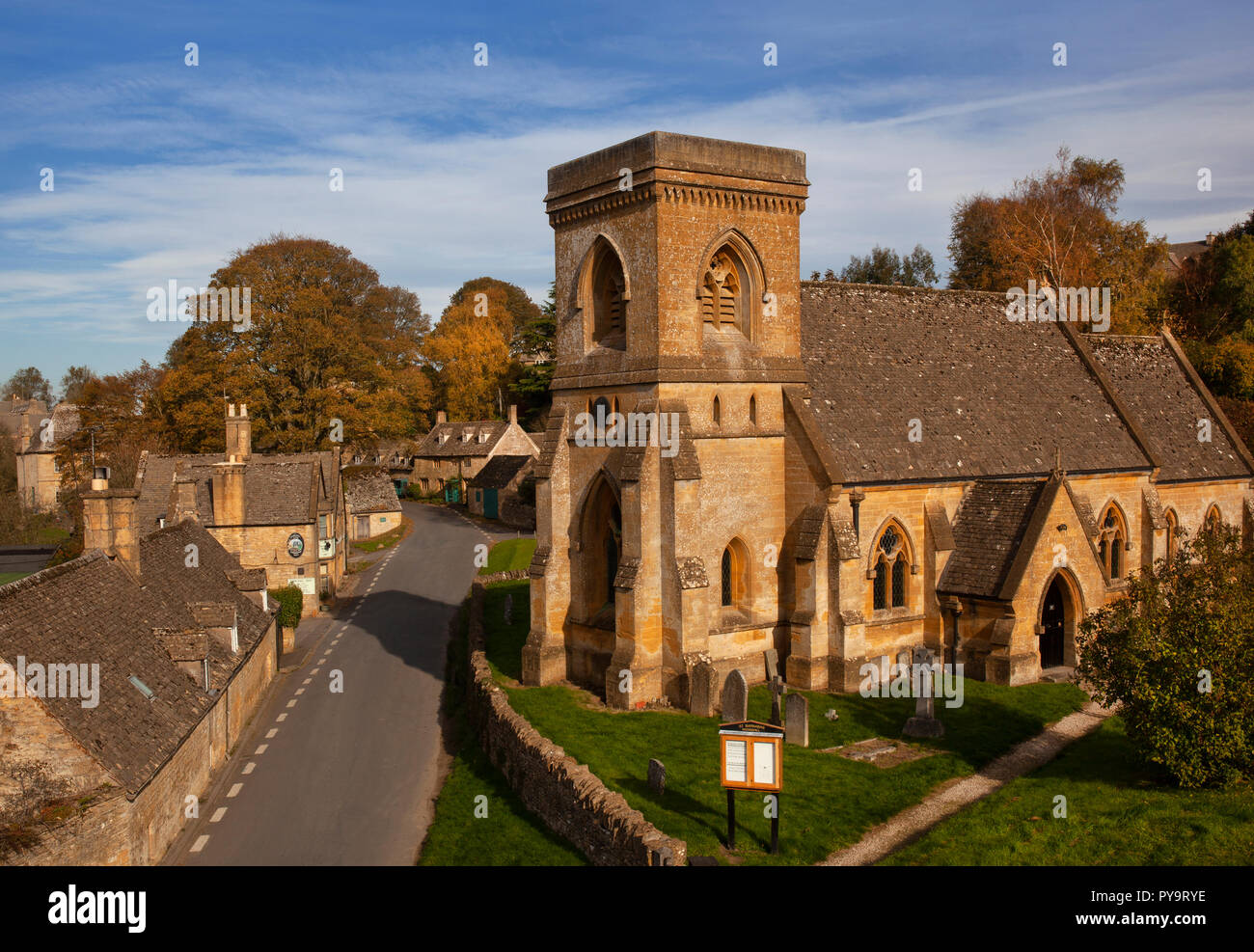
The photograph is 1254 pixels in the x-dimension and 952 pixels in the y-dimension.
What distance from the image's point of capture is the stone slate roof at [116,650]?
57.1 ft

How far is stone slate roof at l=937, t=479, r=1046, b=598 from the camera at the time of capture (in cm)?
2755

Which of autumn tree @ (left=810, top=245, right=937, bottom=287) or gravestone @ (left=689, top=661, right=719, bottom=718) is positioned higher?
autumn tree @ (left=810, top=245, right=937, bottom=287)

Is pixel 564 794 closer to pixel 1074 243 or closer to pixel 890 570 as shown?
pixel 890 570

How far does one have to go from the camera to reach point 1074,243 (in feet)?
178

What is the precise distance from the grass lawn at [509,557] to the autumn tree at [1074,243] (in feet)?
98.3

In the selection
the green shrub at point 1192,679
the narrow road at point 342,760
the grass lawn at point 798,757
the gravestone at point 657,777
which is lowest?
the narrow road at point 342,760

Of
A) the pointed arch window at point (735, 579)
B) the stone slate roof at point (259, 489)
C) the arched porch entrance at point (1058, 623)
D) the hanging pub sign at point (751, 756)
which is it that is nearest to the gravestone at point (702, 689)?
the pointed arch window at point (735, 579)

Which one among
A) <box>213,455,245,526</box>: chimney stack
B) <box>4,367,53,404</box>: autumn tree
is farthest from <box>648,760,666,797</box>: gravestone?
<box>4,367,53,404</box>: autumn tree

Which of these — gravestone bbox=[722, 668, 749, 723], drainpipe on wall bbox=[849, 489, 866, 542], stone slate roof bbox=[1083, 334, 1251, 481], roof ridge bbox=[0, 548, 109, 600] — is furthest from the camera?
stone slate roof bbox=[1083, 334, 1251, 481]

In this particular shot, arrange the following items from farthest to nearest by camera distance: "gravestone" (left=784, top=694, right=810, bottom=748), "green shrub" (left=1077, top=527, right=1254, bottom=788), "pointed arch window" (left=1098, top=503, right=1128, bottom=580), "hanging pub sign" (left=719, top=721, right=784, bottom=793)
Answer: "pointed arch window" (left=1098, top=503, right=1128, bottom=580), "gravestone" (left=784, top=694, right=810, bottom=748), "green shrub" (left=1077, top=527, right=1254, bottom=788), "hanging pub sign" (left=719, top=721, right=784, bottom=793)

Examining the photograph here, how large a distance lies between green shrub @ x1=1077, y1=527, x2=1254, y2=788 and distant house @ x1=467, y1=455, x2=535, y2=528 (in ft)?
168

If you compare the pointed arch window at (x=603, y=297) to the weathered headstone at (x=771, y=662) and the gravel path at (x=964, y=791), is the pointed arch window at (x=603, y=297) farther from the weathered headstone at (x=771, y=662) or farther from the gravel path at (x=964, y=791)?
the gravel path at (x=964, y=791)

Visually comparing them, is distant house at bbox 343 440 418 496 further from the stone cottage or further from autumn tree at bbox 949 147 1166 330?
autumn tree at bbox 949 147 1166 330
